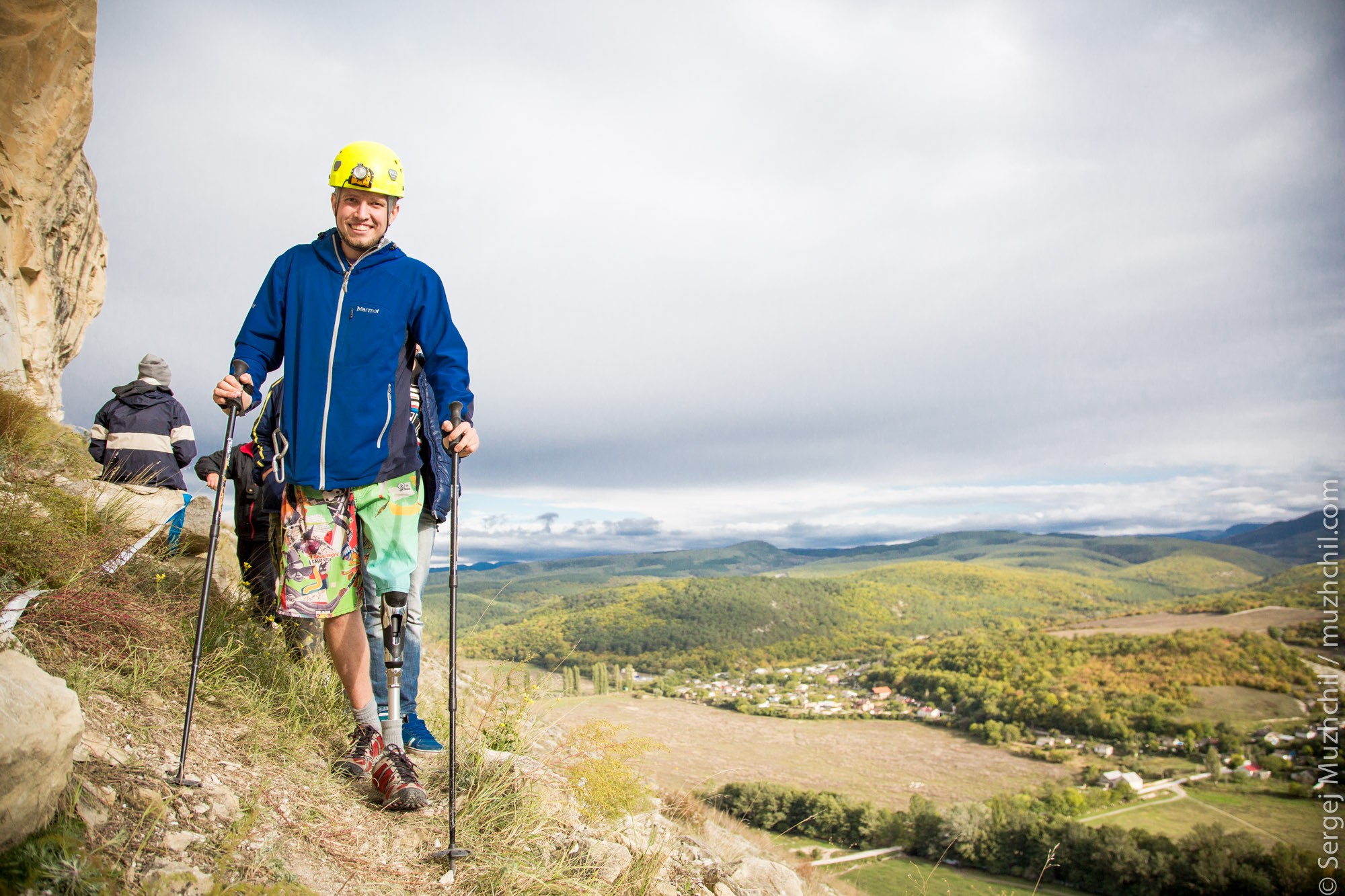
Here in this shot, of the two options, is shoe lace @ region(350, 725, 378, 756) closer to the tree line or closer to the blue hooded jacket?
the blue hooded jacket

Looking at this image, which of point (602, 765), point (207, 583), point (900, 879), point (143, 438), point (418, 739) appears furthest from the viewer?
point (900, 879)

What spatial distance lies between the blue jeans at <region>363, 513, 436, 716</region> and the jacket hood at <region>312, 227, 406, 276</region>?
1437 millimetres

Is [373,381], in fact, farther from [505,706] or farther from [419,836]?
[505,706]

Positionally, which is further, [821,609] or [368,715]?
[821,609]

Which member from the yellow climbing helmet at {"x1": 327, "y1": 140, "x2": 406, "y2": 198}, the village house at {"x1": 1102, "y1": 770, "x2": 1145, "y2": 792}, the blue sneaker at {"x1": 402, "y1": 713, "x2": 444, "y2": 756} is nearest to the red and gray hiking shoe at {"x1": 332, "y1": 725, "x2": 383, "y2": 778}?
the blue sneaker at {"x1": 402, "y1": 713, "x2": 444, "y2": 756}

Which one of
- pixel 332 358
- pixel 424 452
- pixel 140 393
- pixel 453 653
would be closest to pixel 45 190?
pixel 140 393

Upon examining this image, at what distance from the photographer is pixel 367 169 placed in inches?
122

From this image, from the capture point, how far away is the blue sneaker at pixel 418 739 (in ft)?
12.7

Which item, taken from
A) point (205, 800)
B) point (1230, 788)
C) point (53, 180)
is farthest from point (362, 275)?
point (1230, 788)

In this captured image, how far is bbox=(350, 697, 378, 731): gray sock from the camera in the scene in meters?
3.23

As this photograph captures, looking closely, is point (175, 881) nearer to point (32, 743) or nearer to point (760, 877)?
point (32, 743)

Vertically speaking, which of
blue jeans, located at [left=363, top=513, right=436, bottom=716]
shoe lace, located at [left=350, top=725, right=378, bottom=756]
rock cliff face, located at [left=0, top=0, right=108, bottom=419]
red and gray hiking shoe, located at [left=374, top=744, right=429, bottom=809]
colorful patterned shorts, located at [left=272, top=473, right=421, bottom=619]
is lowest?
Result: red and gray hiking shoe, located at [left=374, top=744, right=429, bottom=809]

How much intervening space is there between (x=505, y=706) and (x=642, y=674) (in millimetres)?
73920

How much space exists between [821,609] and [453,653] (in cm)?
12921
